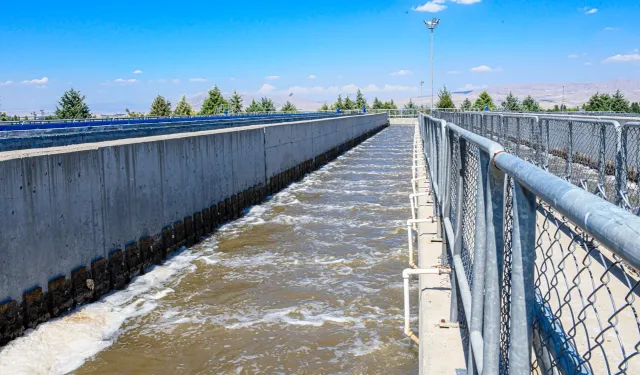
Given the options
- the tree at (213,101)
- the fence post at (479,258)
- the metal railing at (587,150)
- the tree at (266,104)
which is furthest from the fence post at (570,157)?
the tree at (266,104)


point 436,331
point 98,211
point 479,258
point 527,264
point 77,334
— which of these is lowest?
point 77,334

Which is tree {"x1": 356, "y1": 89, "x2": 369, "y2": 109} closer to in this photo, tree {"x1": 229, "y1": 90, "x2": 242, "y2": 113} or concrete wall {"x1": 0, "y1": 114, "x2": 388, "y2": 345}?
tree {"x1": 229, "y1": 90, "x2": 242, "y2": 113}

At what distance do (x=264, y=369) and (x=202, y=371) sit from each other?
0.66m

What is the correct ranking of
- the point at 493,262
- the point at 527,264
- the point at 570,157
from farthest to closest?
the point at 570,157
the point at 493,262
the point at 527,264

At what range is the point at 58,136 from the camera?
1547 cm

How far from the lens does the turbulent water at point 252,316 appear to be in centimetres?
639

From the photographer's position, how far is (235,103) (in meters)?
98.2

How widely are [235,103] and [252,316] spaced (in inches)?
3652

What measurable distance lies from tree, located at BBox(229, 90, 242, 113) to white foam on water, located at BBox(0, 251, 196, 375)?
89311 millimetres

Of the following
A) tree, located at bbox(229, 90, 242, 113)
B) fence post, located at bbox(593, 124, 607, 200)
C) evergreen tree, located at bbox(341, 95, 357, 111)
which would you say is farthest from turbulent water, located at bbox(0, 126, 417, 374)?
evergreen tree, located at bbox(341, 95, 357, 111)

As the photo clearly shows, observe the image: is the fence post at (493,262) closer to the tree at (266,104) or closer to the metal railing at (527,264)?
the metal railing at (527,264)

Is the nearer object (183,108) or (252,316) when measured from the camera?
(252,316)

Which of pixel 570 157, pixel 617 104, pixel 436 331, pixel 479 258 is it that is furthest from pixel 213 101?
pixel 479 258

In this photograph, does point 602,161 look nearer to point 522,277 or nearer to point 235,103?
point 522,277
